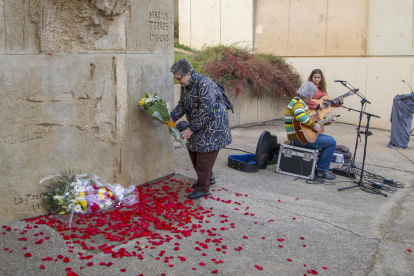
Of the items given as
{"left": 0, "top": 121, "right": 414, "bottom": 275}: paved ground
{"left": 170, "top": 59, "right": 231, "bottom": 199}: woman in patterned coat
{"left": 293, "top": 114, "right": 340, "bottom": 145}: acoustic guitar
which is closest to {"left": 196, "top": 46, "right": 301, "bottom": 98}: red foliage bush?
{"left": 293, "top": 114, "right": 340, "bottom": 145}: acoustic guitar

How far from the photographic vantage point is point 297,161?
Answer: 6066 millimetres

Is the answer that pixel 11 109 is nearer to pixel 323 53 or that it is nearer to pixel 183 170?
pixel 183 170

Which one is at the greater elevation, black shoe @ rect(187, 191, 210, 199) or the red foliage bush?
the red foliage bush

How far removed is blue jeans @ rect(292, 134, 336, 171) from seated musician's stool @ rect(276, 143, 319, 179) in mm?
87

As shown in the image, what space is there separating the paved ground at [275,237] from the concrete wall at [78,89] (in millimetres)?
684

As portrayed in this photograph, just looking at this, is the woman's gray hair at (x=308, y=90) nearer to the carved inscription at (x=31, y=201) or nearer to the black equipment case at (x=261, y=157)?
the black equipment case at (x=261, y=157)

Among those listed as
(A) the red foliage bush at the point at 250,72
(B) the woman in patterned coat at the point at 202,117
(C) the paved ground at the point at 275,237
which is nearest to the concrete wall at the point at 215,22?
(A) the red foliage bush at the point at 250,72

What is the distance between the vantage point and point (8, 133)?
147 inches

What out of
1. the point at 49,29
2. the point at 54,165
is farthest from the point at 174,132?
the point at 49,29

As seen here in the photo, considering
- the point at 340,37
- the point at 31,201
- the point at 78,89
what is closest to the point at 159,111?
the point at 78,89

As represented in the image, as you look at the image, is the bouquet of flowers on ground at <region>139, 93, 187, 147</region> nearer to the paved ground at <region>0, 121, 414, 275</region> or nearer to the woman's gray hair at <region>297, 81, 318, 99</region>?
the paved ground at <region>0, 121, 414, 275</region>

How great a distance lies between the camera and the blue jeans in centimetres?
591

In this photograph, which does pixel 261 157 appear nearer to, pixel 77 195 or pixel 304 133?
pixel 304 133

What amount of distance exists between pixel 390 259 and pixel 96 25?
3.85 meters
